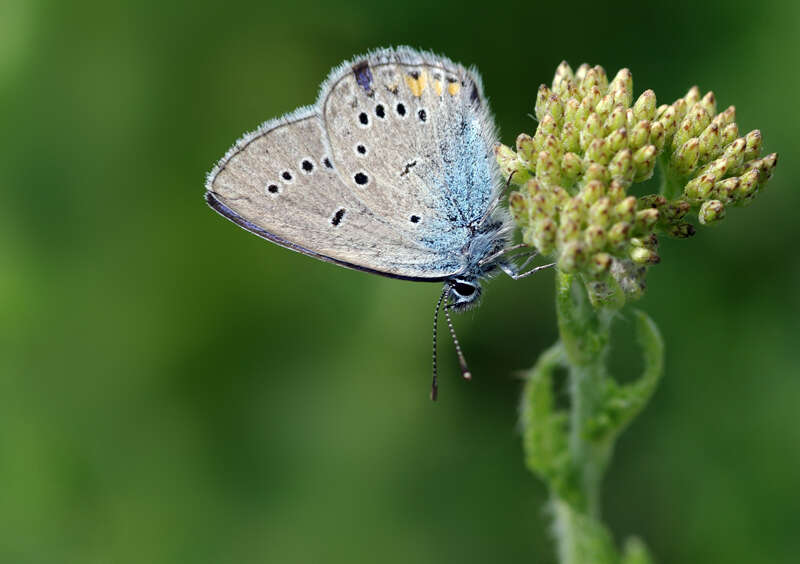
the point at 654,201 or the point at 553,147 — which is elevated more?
the point at 553,147

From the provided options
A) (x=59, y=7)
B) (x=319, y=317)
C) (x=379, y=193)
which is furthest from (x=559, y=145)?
(x=59, y=7)

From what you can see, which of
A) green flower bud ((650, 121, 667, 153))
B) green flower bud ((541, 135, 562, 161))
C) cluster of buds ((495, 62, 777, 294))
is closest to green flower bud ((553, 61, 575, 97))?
cluster of buds ((495, 62, 777, 294))

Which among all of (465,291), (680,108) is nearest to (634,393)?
(465,291)

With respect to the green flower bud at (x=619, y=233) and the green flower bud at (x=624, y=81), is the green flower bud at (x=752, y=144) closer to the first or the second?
the green flower bud at (x=624, y=81)

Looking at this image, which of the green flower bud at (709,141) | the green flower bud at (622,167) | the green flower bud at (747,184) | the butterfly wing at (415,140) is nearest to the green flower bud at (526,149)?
the green flower bud at (622,167)

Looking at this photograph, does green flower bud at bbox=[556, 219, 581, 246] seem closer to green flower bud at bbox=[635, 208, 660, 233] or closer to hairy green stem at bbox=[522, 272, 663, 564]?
green flower bud at bbox=[635, 208, 660, 233]

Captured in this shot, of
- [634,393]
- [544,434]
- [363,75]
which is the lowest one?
[544,434]

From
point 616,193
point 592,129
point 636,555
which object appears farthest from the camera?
point 636,555

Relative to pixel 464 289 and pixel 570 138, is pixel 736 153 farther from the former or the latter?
pixel 464 289
